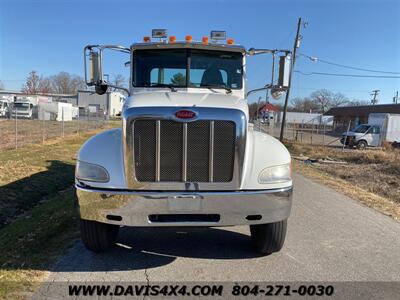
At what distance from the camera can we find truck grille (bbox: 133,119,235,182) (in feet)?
13.5

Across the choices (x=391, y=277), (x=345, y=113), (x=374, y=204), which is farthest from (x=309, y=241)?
(x=345, y=113)

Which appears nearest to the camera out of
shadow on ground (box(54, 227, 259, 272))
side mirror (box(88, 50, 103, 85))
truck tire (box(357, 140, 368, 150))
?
shadow on ground (box(54, 227, 259, 272))

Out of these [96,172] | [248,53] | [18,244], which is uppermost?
[248,53]

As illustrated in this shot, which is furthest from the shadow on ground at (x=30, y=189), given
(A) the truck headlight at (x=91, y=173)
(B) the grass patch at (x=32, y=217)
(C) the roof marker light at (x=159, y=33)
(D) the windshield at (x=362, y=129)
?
(D) the windshield at (x=362, y=129)

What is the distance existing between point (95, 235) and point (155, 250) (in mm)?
814

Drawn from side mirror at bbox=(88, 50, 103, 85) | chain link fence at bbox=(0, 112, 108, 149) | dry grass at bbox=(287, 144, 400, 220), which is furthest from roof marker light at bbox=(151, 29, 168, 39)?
chain link fence at bbox=(0, 112, 108, 149)

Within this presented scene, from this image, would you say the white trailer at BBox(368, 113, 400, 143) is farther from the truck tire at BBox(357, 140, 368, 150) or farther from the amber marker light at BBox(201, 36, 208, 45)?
the amber marker light at BBox(201, 36, 208, 45)

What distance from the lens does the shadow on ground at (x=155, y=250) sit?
15.0 ft

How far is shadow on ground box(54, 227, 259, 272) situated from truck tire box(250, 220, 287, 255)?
0.18 metres

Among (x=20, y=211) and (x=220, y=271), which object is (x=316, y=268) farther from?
(x=20, y=211)

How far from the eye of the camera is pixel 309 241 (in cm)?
568

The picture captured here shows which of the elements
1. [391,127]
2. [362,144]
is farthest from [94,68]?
[391,127]

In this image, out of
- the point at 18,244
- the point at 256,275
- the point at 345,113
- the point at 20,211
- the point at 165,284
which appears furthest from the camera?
the point at 345,113

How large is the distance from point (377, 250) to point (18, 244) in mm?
4735
